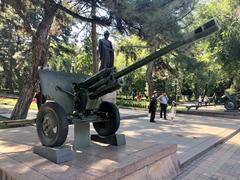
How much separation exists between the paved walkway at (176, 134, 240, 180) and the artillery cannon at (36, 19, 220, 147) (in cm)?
194

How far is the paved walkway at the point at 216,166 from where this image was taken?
6.29m

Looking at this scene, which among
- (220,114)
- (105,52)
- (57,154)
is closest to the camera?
(57,154)

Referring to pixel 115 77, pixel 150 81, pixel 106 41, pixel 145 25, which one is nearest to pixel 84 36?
pixel 150 81

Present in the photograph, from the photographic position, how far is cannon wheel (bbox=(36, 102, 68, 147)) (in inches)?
200

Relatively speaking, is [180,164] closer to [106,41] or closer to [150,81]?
[106,41]

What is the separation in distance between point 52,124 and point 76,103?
2.32 ft

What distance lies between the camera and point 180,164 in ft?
21.9

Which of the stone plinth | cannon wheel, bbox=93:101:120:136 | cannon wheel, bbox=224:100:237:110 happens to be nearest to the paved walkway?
the stone plinth

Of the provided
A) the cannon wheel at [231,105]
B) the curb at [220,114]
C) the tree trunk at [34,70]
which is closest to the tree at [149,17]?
the tree trunk at [34,70]

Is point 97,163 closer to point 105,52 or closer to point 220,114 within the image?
point 105,52

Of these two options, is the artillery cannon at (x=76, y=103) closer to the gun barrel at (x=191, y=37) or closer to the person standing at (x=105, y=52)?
the gun barrel at (x=191, y=37)

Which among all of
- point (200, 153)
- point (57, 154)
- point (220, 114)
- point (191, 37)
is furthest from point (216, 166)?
point (220, 114)

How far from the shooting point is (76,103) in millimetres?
5840

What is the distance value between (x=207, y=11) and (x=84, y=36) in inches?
398
